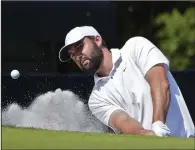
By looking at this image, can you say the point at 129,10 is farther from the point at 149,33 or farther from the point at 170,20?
the point at 170,20

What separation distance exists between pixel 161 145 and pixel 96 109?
2.59 metres

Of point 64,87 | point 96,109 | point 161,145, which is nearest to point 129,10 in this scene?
point 64,87

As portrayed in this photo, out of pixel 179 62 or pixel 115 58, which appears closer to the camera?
→ pixel 115 58

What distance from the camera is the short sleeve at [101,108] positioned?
5.71 meters

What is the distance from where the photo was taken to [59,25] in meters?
12.7

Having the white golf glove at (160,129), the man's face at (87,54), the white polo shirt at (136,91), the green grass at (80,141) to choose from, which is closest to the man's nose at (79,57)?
the man's face at (87,54)

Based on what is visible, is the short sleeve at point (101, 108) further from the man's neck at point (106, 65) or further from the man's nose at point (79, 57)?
the man's nose at point (79, 57)

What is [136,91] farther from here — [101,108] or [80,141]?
[80,141]

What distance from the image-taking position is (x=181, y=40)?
1566cm

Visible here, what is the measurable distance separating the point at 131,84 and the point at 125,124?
30 cm

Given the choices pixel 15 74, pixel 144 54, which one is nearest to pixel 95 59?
pixel 144 54

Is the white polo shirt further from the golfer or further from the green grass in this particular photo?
the green grass

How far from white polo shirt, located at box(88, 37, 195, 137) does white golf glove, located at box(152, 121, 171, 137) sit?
39cm

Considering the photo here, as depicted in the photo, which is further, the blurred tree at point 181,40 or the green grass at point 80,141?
the blurred tree at point 181,40
